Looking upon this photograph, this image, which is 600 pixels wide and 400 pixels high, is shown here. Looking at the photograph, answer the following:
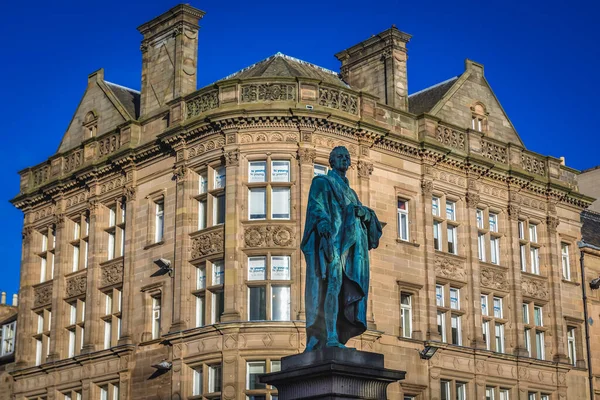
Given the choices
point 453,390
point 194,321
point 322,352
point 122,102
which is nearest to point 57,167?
point 122,102

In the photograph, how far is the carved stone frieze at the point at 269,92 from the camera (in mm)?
33375

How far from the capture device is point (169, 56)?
37.6m

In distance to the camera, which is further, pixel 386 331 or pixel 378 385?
pixel 386 331

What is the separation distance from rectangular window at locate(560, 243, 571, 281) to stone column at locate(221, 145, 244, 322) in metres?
15.4

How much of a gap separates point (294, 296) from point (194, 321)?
11.6 feet

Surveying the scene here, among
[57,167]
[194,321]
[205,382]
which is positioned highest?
[57,167]

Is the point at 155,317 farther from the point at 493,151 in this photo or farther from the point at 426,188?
the point at 493,151

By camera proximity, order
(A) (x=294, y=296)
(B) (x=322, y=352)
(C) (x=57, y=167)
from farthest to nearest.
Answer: (C) (x=57, y=167)
(A) (x=294, y=296)
(B) (x=322, y=352)

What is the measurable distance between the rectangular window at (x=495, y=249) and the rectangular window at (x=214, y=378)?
39.0 ft

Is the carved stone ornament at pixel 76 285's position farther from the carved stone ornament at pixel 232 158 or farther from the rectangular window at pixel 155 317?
the carved stone ornament at pixel 232 158

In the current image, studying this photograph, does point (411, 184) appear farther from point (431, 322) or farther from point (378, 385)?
point (378, 385)

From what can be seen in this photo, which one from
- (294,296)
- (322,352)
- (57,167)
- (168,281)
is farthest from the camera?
(57,167)

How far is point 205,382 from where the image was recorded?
3195 cm

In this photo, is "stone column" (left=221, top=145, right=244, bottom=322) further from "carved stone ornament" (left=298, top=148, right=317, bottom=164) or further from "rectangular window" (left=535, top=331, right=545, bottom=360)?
"rectangular window" (left=535, top=331, right=545, bottom=360)
